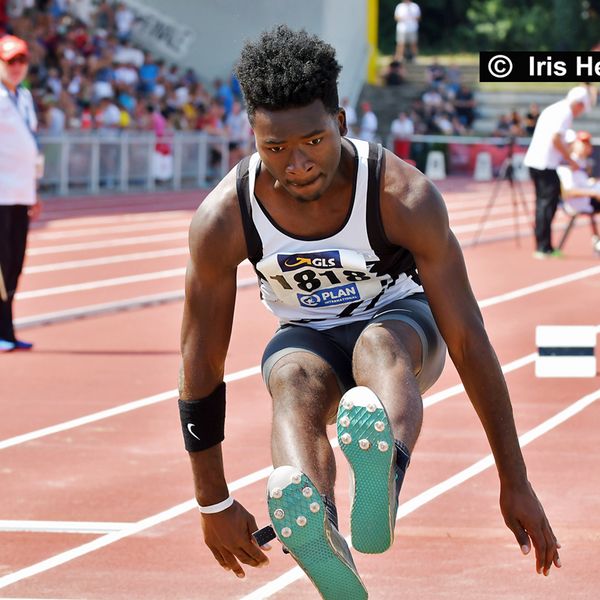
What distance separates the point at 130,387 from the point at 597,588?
15.1 feet

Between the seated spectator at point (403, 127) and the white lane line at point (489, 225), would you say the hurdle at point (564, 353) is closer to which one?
the white lane line at point (489, 225)

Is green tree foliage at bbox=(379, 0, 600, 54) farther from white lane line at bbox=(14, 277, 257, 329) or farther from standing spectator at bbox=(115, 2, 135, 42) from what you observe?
white lane line at bbox=(14, 277, 257, 329)

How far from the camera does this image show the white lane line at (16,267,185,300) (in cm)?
1353

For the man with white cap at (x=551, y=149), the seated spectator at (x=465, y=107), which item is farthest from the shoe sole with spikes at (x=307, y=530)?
the seated spectator at (x=465, y=107)

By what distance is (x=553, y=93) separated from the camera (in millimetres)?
39094

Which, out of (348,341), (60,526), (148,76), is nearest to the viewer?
(348,341)

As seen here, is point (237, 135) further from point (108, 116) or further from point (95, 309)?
point (95, 309)

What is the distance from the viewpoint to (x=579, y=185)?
625 inches

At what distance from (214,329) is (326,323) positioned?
0.48 meters

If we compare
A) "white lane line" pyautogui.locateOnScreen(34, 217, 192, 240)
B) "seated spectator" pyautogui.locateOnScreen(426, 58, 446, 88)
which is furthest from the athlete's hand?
"seated spectator" pyautogui.locateOnScreen(426, 58, 446, 88)

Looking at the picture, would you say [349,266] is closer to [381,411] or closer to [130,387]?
[381,411]

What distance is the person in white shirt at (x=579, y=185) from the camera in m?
15.7

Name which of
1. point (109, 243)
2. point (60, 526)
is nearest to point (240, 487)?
point (60, 526)

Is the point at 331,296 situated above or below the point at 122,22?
below
